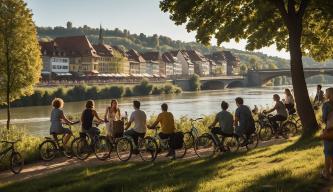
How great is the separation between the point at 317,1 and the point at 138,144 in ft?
22.9

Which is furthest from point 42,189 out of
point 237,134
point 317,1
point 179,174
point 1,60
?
point 1,60

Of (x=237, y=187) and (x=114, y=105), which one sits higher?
(x=114, y=105)

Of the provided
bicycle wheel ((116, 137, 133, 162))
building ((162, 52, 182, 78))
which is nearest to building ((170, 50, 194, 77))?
building ((162, 52, 182, 78))

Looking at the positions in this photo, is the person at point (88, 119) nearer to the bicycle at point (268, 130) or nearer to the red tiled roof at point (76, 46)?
the bicycle at point (268, 130)

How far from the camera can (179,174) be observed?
33.8 ft

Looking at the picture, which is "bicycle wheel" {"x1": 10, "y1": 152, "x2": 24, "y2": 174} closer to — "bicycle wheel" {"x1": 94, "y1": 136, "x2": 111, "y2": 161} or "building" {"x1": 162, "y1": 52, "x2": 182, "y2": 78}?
"bicycle wheel" {"x1": 94, "y1": 136, "x2": 111, "y2": 161}

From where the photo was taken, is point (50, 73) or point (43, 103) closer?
point (43, 103)

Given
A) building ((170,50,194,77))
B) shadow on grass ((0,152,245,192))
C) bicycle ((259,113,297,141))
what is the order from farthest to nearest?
building ((170,50,194,77)) → bicycle ((259,113,297,141)) → shadow on grass ((0,152,245,192))

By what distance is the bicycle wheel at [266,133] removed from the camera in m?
16.4

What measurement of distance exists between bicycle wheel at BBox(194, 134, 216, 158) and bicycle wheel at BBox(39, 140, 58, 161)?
13.2 ft

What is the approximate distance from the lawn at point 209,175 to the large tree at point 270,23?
2964 mm

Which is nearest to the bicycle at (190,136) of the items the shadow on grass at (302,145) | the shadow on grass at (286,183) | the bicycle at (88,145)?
the bicycle at (88,145)

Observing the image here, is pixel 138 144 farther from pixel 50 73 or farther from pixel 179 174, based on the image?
pixel 50 73

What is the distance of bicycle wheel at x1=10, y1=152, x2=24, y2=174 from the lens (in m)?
12.2
